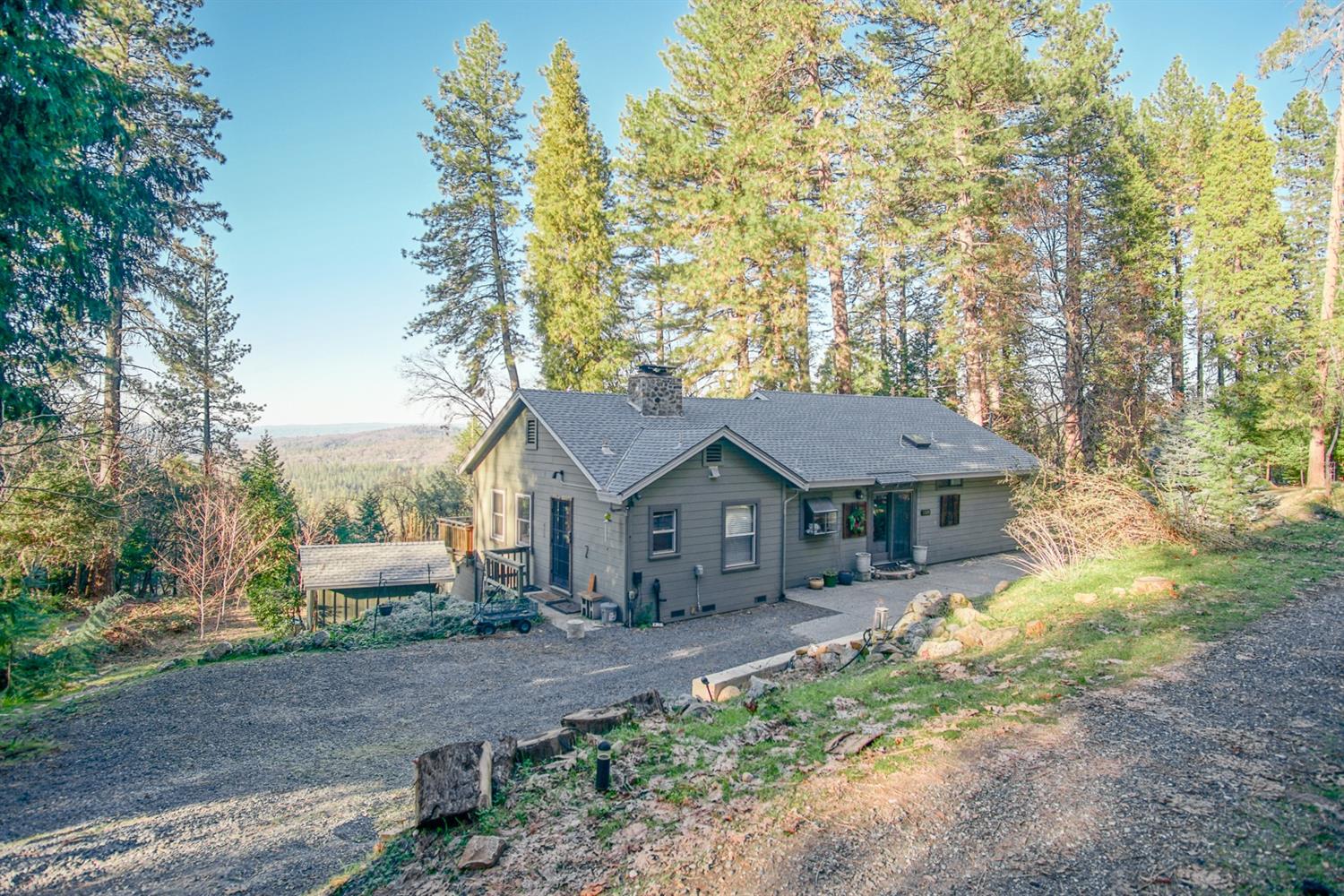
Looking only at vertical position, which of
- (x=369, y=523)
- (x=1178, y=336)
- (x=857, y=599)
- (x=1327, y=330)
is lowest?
(x=857, y=599)

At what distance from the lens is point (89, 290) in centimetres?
855

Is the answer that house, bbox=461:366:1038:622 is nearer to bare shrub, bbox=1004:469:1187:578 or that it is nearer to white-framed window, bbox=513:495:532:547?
white-framed window, bbox=513:495:532:547

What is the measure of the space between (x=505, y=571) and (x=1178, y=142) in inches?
1316

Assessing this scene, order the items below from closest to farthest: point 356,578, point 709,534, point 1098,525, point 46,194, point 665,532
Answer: point 46,194 < point 1098,525 < point 665,532 < point 709,534 < point 356,578

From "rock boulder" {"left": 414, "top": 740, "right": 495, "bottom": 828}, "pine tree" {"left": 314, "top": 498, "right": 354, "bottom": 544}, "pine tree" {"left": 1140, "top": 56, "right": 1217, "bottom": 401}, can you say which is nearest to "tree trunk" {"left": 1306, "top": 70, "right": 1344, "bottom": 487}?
"pine tree" {"left": 1140, "top": 56, "right": 1217, "bottom": 401}

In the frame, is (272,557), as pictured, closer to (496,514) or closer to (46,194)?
(496,514)

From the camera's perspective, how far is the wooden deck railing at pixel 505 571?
43.8 feet

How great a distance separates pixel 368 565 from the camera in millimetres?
15391

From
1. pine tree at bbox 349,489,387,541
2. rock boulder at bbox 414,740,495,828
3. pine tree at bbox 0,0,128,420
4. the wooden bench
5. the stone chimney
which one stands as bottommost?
the wooden bench

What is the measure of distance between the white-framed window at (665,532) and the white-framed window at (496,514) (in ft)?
20.4

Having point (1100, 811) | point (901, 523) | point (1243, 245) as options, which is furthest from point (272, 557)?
point (1243, 245)

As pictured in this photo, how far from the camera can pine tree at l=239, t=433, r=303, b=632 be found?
14703mm

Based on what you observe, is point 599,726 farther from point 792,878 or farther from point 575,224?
point 575,224

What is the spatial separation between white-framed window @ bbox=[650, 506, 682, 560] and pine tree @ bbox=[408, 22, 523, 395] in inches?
546
